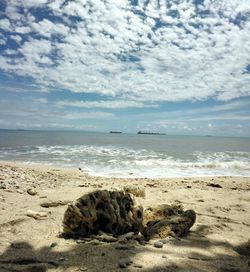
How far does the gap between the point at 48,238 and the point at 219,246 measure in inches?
109

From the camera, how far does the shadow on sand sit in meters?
3.49

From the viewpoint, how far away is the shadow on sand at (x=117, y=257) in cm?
349

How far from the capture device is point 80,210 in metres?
4.58

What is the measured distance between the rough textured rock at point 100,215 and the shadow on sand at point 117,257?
31 centimetres

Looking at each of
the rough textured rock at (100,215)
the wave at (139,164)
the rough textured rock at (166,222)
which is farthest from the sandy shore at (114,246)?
the wave at (139,164)

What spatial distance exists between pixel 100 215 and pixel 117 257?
102 centimetres

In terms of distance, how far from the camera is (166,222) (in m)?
4.98

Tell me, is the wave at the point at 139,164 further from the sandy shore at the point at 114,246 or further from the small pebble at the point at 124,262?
the small pebble at the point at 124,262

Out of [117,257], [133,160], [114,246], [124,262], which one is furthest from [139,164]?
[124,262]

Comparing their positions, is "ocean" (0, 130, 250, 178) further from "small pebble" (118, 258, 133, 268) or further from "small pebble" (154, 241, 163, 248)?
"small pebble" (118, 258, 133, 268)

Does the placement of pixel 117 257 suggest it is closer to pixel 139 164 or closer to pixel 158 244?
pixel 158 244

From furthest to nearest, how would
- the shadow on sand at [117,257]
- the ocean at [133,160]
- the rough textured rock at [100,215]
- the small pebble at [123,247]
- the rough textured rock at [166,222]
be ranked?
the ocean at [133,160], the rough textured rock at [166,222], the rough textured rock at [100,215], the small pebble at [123,247], the shadow on sand at [117,257]

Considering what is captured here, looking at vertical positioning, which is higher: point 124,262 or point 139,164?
point 124,262

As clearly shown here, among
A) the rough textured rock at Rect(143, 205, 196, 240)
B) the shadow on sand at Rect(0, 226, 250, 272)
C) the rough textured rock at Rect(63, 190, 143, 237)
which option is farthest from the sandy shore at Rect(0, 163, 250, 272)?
the rough textured rock at Rect(63, 190, 143, 237)
